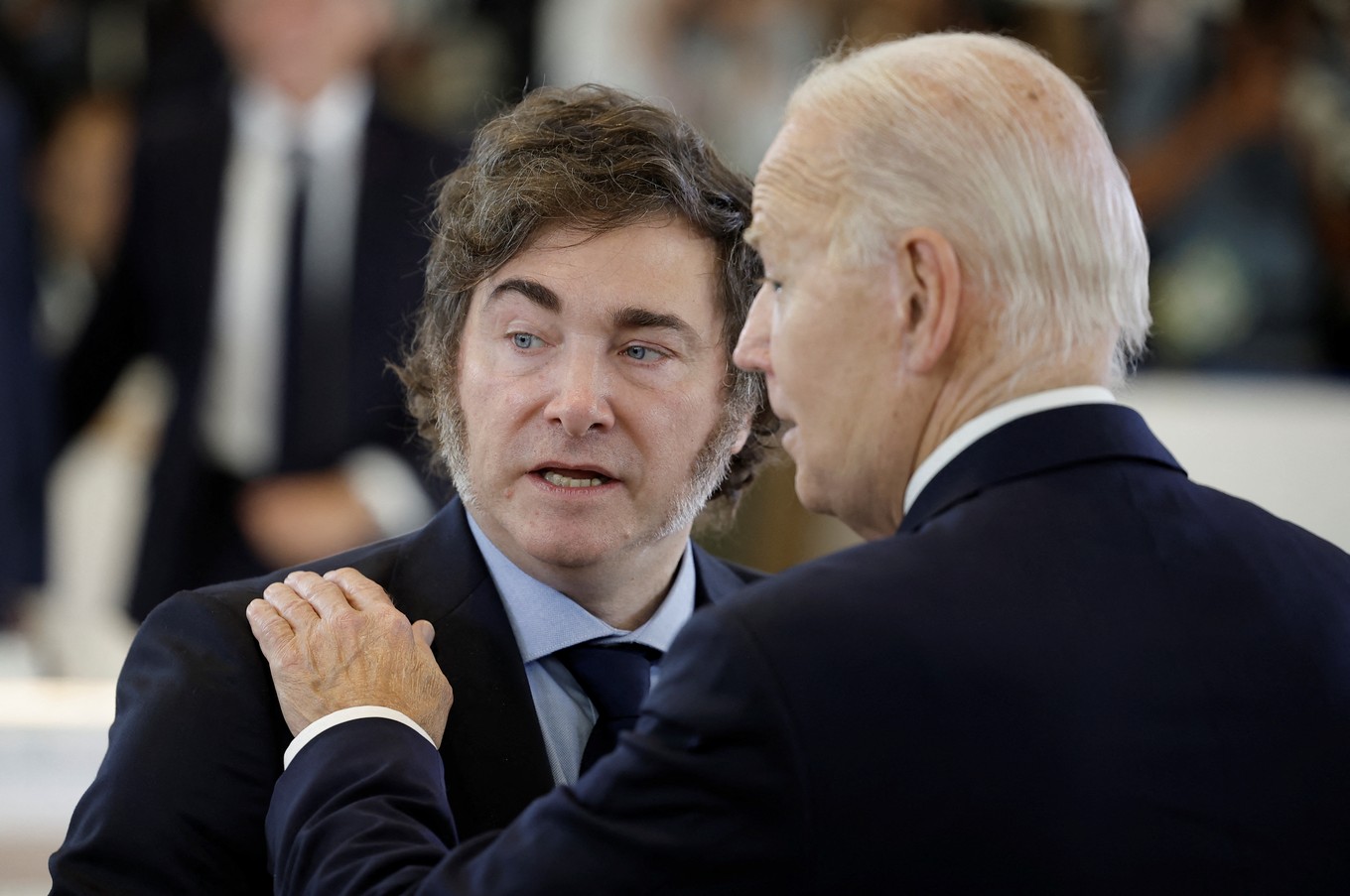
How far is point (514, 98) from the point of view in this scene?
6.55m

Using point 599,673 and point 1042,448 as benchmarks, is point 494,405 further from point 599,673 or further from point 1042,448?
point 1042,448

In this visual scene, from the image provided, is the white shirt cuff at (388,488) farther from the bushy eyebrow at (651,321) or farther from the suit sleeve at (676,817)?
the suit sleeve at (676,817)

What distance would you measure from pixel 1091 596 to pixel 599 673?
3.25ft

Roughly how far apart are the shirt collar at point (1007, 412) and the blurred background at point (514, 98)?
4.05m

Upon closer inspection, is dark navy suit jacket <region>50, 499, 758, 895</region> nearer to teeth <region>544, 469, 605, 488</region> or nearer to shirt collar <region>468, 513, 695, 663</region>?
shirt collar <region>468, 513, 695, 663</region>

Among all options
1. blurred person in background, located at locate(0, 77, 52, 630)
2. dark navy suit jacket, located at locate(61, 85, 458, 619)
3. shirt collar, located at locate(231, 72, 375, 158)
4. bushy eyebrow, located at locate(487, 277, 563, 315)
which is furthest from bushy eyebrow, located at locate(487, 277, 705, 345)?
blurred person in background, located at locate(0, 77, 52, 630)

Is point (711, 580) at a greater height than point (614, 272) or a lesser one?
lesser

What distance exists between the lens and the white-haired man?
5.36ft

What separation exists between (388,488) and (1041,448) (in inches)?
169

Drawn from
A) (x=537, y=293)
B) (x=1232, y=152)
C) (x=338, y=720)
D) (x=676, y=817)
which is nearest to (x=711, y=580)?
(x=537, y=293)

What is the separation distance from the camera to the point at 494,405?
2566 mm

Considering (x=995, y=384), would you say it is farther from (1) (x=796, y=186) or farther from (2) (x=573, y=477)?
(2) (x=573, y=477)

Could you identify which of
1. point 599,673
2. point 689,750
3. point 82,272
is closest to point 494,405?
point 599,673

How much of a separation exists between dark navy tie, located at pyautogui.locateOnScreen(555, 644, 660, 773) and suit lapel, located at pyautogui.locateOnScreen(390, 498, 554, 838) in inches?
4.3
